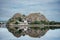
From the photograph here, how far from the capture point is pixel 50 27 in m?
2.16

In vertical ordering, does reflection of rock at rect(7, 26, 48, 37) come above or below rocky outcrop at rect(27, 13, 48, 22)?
below

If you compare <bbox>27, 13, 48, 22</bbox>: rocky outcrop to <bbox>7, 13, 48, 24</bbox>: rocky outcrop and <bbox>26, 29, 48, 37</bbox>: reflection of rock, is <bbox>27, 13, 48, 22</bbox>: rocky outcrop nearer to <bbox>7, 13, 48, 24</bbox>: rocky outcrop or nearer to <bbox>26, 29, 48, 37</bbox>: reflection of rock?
<bbox>7, 13, 48, 24</bbox>: rocky outcrop

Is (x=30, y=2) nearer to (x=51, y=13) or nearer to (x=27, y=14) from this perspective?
(x=27, y=14)

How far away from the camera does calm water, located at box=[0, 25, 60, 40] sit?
214 centimetres

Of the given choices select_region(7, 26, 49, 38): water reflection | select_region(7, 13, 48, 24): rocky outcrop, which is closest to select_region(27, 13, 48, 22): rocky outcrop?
select_region(7, 13, 48, 24): rocky outcrop

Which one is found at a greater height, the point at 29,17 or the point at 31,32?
the point at 29,17

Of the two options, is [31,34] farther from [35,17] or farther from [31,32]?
[35,17]

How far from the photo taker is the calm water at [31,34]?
2143mm

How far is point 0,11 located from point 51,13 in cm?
66

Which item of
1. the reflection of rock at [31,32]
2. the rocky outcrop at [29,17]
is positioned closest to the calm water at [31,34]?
the reflection of rock at [31,32]

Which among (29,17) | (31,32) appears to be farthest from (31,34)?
(29,17)

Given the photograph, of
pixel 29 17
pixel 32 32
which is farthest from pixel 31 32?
pixel 29 17

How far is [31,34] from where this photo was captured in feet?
7.13

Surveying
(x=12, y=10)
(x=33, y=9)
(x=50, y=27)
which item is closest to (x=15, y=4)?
(x=12, y=10)
